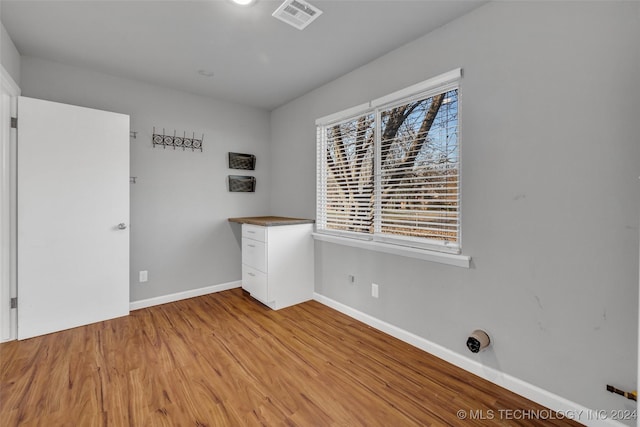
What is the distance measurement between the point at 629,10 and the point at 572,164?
74cm

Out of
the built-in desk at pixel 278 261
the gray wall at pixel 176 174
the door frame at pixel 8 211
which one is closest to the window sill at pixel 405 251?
the built-in desk at pixel 278 261

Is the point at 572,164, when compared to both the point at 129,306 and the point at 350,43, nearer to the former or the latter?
the point at 350,43

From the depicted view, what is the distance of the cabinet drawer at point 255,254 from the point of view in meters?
3.07

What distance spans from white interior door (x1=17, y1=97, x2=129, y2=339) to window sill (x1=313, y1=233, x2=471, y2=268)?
2.17m

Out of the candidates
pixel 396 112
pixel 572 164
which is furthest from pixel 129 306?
pixel 572 164

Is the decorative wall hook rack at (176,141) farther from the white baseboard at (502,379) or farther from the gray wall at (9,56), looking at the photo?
the white baseboard at (502,379)

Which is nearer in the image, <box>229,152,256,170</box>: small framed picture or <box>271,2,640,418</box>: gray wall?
<box>271,2,640,418</box>: gray wall

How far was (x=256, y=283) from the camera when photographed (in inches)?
127

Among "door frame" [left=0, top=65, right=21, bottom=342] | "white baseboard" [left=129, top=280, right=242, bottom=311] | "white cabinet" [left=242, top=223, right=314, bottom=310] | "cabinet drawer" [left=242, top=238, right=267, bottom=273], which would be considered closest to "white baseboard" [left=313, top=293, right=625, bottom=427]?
"white cabinet" [left=242, top=223, right=314, bottom=310]

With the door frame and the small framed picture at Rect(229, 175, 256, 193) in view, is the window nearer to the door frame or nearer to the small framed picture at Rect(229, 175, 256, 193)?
the small framed picture at Rect(229, 175, 256, 193)

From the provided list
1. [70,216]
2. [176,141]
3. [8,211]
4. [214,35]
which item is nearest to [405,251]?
[214,35]

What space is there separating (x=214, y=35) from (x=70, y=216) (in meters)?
2.05

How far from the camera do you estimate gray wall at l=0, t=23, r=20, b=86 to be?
2107 mm

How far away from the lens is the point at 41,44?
7.77ft
